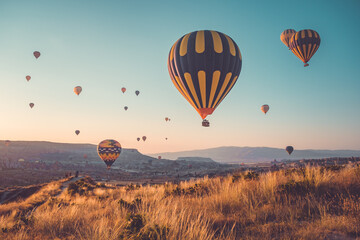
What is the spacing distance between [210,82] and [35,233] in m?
14.8

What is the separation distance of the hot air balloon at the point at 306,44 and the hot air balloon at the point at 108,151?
3924 centimetres

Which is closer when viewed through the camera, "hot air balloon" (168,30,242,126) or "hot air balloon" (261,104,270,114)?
"hot air balloon" (168,30,242,126)

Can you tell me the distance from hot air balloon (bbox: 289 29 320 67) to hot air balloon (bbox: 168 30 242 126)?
72.5 feet

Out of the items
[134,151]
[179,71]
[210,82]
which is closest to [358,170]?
[210,82]

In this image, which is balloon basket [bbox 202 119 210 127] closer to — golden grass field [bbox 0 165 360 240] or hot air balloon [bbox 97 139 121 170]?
golden grass field [bbox 0 165 360 240]

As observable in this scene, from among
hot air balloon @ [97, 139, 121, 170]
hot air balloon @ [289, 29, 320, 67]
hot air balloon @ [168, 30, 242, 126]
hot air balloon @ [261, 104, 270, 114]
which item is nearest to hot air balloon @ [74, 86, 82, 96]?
hot air balloon @ [97, 139, 121, 170]

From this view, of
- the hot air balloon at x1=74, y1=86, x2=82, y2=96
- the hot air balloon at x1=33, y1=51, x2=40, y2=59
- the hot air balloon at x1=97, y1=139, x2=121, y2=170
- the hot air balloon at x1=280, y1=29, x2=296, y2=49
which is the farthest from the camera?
the hot air balloon at x1=74, y1=86, x2=82, y2=96

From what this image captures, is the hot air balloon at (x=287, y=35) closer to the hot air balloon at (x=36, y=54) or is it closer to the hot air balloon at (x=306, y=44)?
the hot air balloon at (x=306, y=44)

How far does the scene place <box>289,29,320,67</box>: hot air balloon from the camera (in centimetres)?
3328

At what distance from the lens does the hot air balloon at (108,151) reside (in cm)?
4429

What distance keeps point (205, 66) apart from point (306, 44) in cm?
2567

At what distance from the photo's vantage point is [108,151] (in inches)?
1752

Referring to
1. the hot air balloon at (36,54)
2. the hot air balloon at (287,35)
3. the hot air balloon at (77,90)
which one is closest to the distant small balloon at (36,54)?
the hot air balloon at (36,54)

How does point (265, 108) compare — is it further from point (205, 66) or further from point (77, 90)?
point (77, 90)
